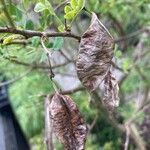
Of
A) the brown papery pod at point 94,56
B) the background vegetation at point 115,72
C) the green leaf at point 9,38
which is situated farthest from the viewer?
the background vegetation at point 115,72

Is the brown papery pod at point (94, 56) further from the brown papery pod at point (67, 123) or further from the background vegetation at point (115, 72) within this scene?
the background vegetation at point (115, 72)

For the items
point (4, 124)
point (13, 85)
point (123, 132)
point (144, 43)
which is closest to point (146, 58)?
point (144, 43)

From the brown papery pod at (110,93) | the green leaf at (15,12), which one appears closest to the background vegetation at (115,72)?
the green leaf at (15,12)

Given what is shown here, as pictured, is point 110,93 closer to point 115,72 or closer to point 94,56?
point 94,56

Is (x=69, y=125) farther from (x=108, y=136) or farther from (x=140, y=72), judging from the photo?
(x=108, y=136)

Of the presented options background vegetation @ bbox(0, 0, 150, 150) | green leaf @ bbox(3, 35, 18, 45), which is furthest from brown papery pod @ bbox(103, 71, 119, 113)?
background vegetation @ bbox(0, 0, 150, 150)

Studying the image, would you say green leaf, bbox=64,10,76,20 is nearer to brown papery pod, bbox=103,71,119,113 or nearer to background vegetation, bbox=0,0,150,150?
brown papery pod, bbox=103,71,119,113

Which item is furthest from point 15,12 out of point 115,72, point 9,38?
point 115,72
